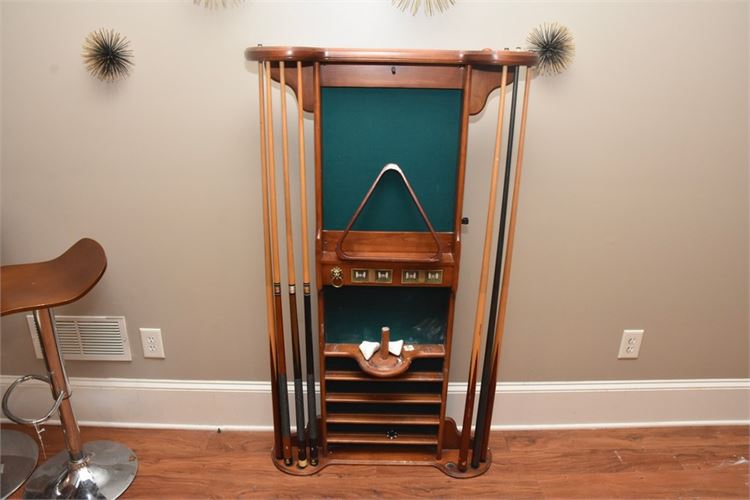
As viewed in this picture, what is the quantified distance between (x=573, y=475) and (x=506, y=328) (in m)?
0.57

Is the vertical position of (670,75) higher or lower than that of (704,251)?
higher

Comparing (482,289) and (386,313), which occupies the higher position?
(482,289)

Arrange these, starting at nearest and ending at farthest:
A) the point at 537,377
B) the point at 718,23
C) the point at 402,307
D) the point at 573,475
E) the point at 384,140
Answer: the point at 384,140, the point at 718,23, the point at 402,307, the point at 573,475, the point at 537,377

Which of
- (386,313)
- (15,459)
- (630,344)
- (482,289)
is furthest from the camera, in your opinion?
(630,344)

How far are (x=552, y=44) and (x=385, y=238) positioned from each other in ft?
2.59

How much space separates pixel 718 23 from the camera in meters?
1.57

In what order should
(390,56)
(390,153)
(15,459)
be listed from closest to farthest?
(390,56) → (390,153) → (15,459)

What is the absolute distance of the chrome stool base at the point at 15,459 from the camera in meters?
1.70

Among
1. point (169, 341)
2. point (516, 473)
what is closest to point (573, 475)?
point (516, 473)

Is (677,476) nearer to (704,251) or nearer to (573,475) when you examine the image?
(573,475)

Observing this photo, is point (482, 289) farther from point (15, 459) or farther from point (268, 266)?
point (15, 459)

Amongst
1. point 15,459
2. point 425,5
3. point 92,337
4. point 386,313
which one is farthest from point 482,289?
point 15,459

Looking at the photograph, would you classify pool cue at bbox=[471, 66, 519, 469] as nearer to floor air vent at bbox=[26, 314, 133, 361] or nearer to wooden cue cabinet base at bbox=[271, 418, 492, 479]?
wooden cue cabinet base at bbox=[271, 418, 492, 479]

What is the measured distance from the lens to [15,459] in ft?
5.90
